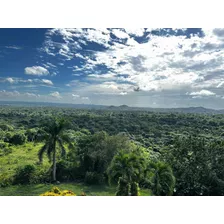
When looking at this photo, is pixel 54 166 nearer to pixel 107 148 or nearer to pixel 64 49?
pixel 107 148

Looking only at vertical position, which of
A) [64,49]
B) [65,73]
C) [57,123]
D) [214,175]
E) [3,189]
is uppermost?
[64,49]

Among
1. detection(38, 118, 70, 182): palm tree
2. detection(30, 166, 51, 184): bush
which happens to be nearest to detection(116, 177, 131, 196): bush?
detection(38, 118, 70, 182): palm tree

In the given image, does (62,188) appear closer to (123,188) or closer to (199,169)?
(123,188)

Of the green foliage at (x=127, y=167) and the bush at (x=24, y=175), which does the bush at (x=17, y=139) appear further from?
the green foliage at (x=127, y=167)

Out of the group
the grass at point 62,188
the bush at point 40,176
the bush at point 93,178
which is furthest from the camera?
the bush at point 93,178

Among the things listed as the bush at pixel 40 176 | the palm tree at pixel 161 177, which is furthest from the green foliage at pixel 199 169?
the bush at pixel 40 176

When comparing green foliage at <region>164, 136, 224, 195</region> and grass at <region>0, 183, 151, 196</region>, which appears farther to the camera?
green foliage at <region>164, 136, 224, 195</region>

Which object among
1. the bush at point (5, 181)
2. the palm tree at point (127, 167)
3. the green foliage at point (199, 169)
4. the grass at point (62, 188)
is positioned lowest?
the grass at point (62, 188)

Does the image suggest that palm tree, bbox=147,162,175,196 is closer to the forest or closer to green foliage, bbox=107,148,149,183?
the forest
